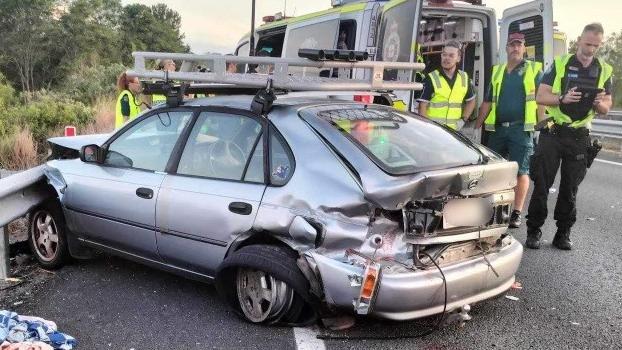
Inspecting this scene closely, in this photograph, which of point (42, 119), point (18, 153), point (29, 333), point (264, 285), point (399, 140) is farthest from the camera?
point (42, 119)

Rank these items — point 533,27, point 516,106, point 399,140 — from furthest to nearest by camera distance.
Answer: point 533,27, point 516,106, point 399,140

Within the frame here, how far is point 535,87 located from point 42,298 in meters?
4.85

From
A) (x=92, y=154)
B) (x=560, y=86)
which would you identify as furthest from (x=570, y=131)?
(x=92, y=154)

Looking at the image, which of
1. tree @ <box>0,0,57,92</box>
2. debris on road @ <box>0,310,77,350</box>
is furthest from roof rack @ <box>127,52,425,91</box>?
tree @ <box>0,0,57,92</box>

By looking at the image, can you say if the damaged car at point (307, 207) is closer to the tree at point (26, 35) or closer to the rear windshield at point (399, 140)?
the rear windshield at point (399, 140)

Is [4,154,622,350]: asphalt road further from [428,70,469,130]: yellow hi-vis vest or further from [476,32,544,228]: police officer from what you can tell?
[428,70,469,130]: yellow hi-vis vest

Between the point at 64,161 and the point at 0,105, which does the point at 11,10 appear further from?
the point at 64,161

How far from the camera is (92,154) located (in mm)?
4438

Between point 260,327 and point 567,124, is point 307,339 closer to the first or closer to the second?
point 260,327

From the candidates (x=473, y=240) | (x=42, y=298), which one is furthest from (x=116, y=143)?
(x=473, y=240)

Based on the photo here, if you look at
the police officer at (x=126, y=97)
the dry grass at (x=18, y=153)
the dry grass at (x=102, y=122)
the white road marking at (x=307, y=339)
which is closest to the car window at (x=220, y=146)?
the white road marking at (x=307, y=339)

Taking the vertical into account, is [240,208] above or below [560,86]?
below

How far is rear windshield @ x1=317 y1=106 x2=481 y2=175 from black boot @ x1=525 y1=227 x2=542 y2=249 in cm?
192

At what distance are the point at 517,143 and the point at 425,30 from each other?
2.80 m
